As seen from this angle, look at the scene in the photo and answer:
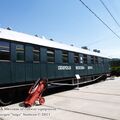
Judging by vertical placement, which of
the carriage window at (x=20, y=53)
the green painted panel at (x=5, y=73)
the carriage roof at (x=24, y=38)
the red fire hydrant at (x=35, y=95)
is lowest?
the red fire hydrant at (x=35, y=95)

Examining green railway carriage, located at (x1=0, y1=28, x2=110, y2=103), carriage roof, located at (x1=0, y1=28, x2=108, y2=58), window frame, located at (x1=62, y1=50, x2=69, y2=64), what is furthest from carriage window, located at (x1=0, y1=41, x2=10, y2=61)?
window frame, located at (x1=62, y1=50, x2=69, y2=64)

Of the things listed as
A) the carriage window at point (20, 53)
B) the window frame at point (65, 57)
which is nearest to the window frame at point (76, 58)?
the window frame at point (65, 57)

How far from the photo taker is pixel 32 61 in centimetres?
1145

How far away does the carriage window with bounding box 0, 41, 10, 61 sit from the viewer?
9.47m

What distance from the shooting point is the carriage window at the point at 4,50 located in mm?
9469

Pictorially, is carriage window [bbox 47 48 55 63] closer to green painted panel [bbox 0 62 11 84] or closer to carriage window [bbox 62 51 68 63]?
carriage window [bbox 62 51 68 63]

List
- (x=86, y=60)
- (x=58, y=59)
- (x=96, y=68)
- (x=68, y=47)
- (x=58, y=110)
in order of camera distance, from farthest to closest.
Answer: (x=96, y=68) → (x=86, y=60) → (x=68, y=47) → (x=58, y=59) → (x=58, y=110)

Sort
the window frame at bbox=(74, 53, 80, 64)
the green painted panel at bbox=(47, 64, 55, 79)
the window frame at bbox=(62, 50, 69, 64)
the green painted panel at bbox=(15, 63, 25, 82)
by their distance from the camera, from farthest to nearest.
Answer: the window frame at bbox=(74, 53, 80, 64) → the window frame at bbox=(62, 50, 69, 64) → the green painted panel at bbox=(47, 64, 55, 79) → the green painted panel at bbox=(15, 63, 25, 82)

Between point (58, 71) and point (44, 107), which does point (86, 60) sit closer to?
point (58, 71)

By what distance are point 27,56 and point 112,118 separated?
5566 mm

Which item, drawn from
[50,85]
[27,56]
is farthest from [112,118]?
[50,85]

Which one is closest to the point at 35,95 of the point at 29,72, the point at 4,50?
the point at 29,72

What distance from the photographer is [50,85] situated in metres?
13.2

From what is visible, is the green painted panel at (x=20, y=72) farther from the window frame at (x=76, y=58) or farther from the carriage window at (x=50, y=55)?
the window frame at (x=76, y=58)
